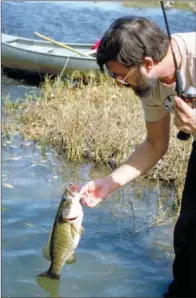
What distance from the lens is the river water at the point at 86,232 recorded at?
5.14 meters

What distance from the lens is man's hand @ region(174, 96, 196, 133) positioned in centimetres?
365

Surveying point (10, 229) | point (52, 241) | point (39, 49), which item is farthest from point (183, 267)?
point (39, 49)

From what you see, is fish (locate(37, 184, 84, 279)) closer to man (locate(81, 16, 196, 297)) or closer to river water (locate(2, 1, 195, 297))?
man (locate(81, 16, 196, 297))

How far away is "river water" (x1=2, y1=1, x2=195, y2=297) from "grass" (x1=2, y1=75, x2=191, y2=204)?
0.59ft

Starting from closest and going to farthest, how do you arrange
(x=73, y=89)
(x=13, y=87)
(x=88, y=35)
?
(x=73, y=89) → (x=13, y=87) → (x=88, y=35)

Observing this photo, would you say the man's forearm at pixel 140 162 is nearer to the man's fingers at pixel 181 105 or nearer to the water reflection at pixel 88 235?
the man's fingers at pixel 181 105

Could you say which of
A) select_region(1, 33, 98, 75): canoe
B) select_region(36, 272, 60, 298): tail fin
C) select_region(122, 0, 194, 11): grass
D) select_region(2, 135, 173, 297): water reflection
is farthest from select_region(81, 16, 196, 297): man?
select_region(122, 0, 194, 11): grass

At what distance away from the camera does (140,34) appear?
3.79 metres

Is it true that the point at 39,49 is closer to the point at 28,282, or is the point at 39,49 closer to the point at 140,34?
the point at 28,282

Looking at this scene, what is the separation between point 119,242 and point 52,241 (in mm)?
1640

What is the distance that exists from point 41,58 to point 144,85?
9.56 meters

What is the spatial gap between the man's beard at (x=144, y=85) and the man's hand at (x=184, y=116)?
0.90 feet

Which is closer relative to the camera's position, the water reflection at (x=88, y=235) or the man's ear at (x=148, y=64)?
the man's ear at (x=148, y=64)

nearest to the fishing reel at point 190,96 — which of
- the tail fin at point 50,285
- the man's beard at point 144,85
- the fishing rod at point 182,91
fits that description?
the fishing rod at point 182,91
